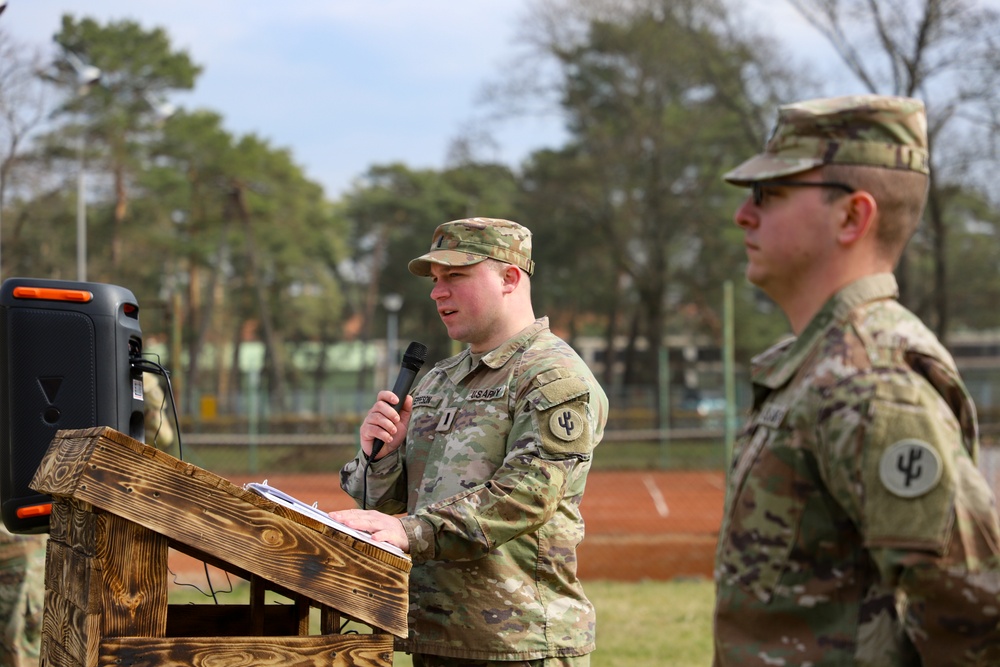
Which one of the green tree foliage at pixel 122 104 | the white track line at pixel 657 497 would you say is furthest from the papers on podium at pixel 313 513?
the green tree foliage at pixel 122 104

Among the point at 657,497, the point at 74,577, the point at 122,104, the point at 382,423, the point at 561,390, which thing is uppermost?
the point at 122,104

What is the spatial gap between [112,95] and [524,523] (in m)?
36.4

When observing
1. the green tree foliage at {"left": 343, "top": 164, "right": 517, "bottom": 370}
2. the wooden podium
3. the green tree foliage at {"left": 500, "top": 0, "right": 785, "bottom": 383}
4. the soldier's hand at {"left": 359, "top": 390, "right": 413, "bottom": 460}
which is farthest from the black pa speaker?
the green tree foliage at {"left": 343, "top": 164, "right": 517, "bottom": 370}

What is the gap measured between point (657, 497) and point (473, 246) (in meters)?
19.5

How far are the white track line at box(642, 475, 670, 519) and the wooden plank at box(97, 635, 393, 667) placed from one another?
16.6 m

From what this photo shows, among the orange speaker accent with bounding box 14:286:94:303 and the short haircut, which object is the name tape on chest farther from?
the short haircut

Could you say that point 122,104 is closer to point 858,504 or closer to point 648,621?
point 648,621

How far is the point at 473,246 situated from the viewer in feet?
11.3

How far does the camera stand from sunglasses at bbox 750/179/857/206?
1993 mm

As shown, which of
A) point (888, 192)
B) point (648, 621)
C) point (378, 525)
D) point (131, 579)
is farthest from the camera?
point (648, 621)

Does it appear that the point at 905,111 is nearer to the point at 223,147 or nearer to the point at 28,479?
the point at 28,479

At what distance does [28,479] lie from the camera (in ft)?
10.7

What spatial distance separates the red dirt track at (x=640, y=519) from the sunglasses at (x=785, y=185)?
30.4ft

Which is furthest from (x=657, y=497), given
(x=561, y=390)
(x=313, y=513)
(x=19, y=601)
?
(x=313, y=513)
